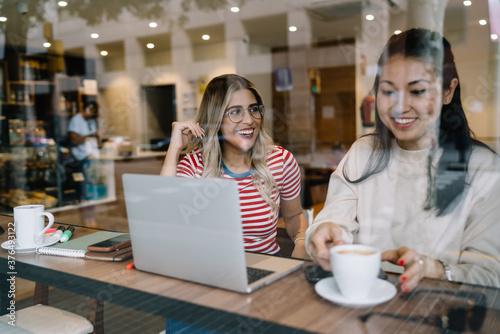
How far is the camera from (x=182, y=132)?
154cm

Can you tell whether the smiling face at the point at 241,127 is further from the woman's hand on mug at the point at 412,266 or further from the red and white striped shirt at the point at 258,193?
the woman's hand on mug at the point at 412,266

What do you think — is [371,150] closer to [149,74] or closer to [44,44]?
[149,74]

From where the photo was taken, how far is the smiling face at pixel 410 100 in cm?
117

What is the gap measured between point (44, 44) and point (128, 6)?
4.11ft

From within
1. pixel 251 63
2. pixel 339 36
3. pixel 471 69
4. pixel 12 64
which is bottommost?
pixel 471 69

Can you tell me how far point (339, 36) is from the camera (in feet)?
21.1

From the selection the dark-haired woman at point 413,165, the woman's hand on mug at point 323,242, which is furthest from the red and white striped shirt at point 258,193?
the woman's hand on mug at point 323,242

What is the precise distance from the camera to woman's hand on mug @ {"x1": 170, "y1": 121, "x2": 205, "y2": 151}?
153 centimetres

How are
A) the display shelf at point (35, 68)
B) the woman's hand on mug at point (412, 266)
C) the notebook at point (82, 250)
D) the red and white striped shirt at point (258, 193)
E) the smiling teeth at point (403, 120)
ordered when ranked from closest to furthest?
the woman's hand on mug at point (412, 266)
the notebook at point (82, 250)
the smiling teeth at point (403, 120)
the red and white striped shirt at point (258, 193)
the display shelf at point (35, 68)

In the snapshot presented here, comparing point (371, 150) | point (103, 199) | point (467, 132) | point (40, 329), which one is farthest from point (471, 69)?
point (103, 199)

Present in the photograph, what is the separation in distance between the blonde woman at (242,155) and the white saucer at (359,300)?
66 centimetres

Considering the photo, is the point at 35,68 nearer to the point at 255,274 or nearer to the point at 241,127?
the point at 241,127

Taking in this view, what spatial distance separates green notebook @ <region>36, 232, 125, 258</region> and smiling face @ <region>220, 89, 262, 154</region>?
0.53m

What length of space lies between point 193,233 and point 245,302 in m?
0.17
